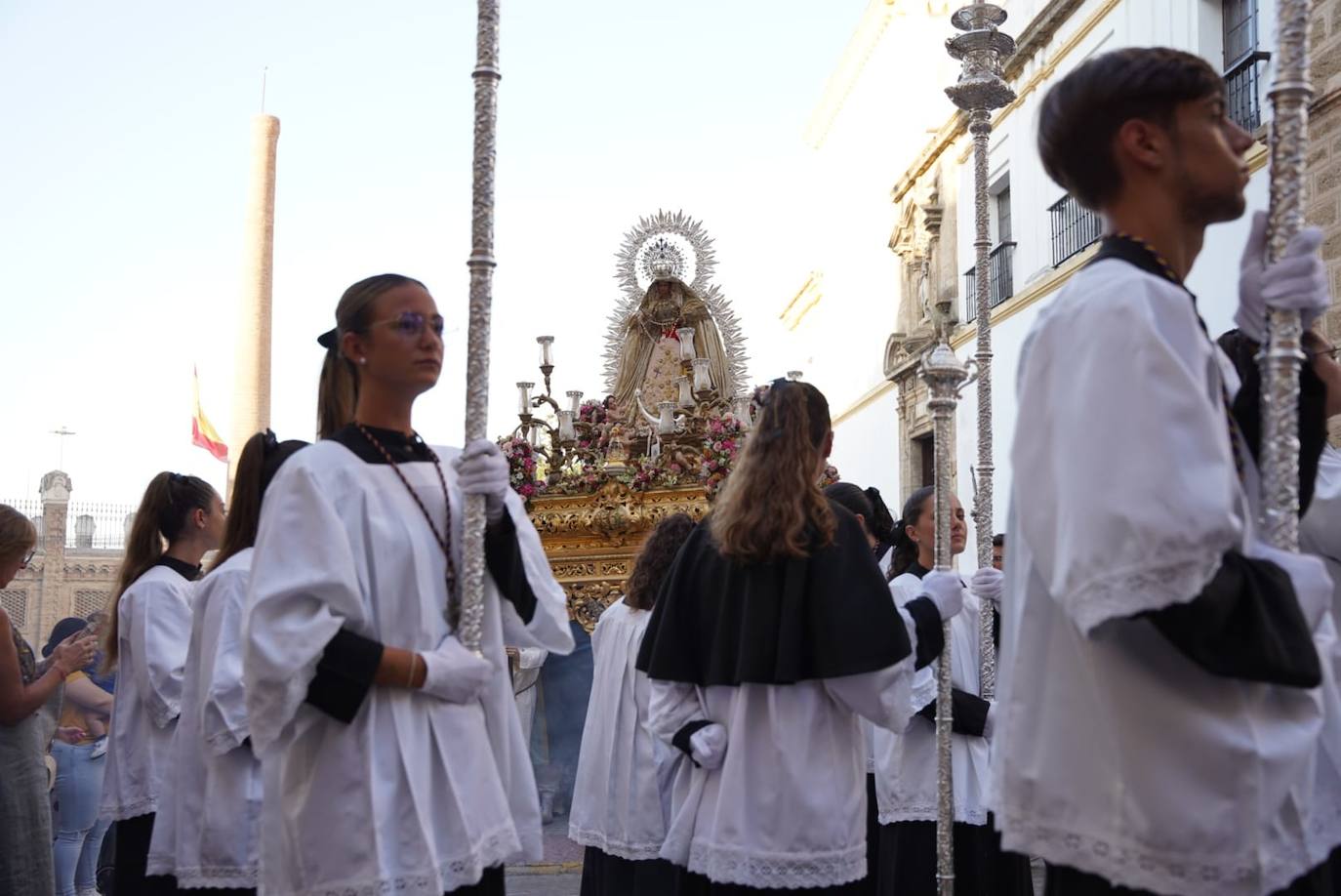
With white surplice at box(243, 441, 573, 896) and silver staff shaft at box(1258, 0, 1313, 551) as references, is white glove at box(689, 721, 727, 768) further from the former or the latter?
silver staff shaft at box(1258, 0, 1313, 551)

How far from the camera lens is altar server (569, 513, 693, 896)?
19.5ft

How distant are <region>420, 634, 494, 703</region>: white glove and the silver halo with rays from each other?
9279mm

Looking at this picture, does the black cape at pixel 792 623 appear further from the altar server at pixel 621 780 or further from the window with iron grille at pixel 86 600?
the window with iron grille at pixel 86 600

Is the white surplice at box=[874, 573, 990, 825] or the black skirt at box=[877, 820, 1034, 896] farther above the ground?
the white surplice at box=[874, 573, 990, 825]

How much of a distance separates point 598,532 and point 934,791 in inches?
181

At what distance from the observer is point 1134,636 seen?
6.21 feet

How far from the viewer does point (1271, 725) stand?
72.6 inches

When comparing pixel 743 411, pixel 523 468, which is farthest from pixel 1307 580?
pixel 743 411

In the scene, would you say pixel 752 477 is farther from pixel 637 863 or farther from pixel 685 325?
pixel 685 325

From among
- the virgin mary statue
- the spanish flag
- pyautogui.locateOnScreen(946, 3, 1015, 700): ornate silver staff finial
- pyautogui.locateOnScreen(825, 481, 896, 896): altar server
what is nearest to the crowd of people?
pyautogui.locateOnScreen(825, 481, 896, 896): altar server

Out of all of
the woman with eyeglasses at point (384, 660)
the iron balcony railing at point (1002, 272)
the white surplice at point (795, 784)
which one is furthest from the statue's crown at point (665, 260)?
the woman with eyeglasses at point (384, 660)

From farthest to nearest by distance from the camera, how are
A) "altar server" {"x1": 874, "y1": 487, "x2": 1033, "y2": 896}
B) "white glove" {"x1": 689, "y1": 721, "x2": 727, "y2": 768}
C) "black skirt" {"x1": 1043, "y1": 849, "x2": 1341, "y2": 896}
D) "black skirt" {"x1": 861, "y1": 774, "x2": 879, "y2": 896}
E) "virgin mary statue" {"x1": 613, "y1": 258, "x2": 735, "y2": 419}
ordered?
1. "virgin mary statue" {"x1": 613, "y1": 258, "x2": 735, "y2": 419}
2. "black skirt" {"x1": 861, "y1": 774, "x2": 879, "y2": 896}
3. "altar server" {"x1": 874, "y1": 487, "x2": 1033, "y2": 896}
4. "white glove" {"x1": 689, "y1": 721, "x2": 727, "y2": 768}
5. "black skirt" {"x1": 1043, "y1": 849, "x2": 1341, "y2": 896}

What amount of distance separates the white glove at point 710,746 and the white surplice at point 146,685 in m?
1.84

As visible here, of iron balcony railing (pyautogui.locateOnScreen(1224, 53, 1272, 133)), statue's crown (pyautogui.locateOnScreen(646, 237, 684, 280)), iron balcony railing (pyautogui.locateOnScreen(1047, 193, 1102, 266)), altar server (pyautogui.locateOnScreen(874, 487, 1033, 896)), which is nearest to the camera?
altar server (pyautogui.locateOnScreen(874, 487, 1033, 896))
